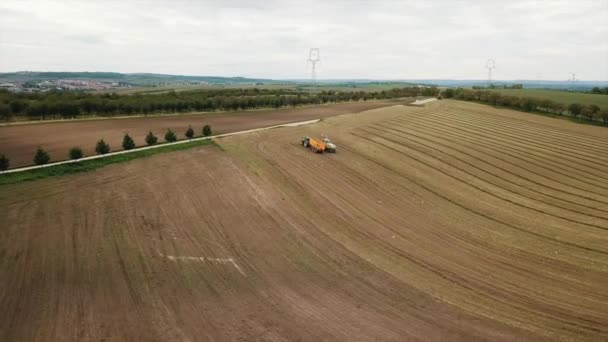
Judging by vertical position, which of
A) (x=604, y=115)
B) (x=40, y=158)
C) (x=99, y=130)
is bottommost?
(x=40, y=158)

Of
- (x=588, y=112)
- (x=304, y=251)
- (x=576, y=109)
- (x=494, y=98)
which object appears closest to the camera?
(x=304, y=251)

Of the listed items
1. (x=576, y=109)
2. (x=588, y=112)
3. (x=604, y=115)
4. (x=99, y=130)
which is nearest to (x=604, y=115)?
(x=604, y=115)

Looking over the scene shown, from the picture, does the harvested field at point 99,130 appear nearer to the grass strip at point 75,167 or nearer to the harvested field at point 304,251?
the grass strip at point 75,167

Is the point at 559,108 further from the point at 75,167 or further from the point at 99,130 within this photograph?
the point at 99,130

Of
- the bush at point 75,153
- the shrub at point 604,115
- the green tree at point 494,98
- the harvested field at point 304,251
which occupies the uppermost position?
the green tree at point 494,98

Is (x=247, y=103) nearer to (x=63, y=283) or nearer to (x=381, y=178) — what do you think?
(x=381, y=178)

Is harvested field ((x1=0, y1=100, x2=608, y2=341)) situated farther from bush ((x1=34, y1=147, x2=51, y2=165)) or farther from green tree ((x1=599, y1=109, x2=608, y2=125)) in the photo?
green tree ((x1=599, y1=109, x2=608, y2=125))

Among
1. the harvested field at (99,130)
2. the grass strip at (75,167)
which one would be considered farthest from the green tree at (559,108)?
the grass strip at (75,167)
